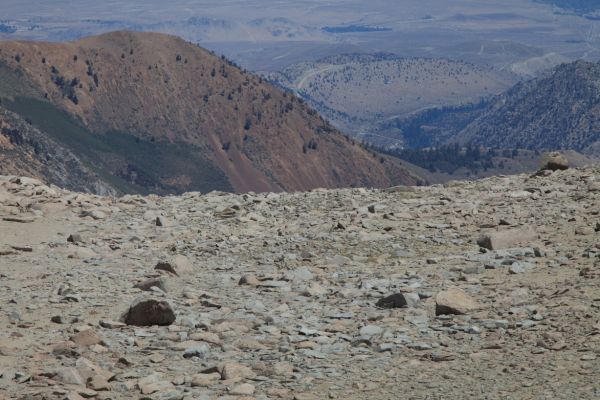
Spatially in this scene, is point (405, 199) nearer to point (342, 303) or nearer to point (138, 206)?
point (138, 206)

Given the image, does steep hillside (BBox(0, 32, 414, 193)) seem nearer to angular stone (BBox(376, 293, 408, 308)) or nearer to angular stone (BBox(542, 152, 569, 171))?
angular stone (BBox(542, 152, 569, 171))

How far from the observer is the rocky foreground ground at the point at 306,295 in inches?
380

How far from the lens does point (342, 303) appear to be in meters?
12.5

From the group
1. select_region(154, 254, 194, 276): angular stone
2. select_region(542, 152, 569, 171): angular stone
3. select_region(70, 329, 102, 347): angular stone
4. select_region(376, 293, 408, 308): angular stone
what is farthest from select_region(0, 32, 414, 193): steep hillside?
select_region(70, 329, 102, 347): angular stone

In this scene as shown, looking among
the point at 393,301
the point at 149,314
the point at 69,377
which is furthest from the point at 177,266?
the point at 69,377

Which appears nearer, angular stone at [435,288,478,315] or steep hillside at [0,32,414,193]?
angular stone at [435,288,478,315]

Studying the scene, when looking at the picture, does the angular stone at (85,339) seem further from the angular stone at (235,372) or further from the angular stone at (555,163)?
the angular stone at (555,163)

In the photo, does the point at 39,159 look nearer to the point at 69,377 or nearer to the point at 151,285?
the point at 151,285

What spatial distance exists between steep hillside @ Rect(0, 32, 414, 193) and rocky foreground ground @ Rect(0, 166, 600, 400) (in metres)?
132

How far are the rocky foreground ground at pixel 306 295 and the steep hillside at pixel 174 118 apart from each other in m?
132

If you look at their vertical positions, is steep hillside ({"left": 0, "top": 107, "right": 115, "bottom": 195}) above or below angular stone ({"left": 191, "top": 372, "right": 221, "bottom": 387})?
below

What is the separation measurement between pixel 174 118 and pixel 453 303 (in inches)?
6841

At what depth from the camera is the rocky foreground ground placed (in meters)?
9.66

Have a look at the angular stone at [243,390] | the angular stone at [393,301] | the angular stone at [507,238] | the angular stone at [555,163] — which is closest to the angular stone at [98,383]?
the angular stone at [243,390]
